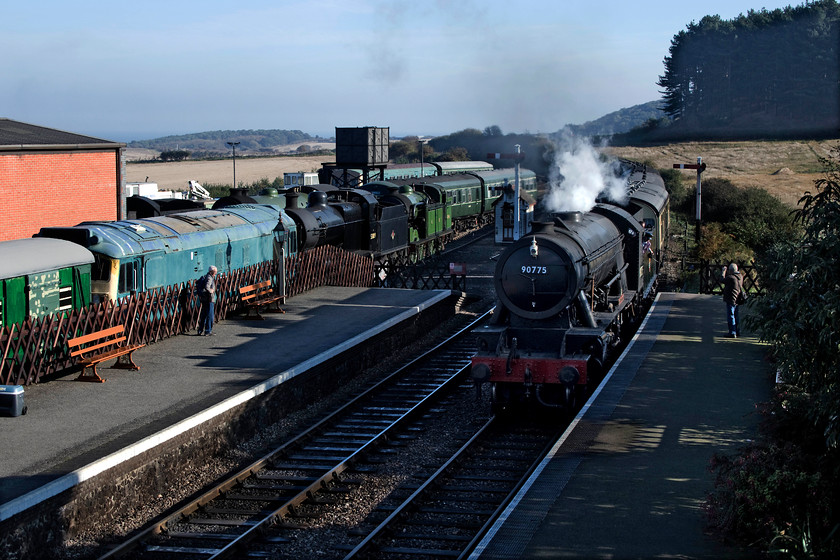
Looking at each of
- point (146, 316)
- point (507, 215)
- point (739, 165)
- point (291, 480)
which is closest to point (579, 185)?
point (146, 316)

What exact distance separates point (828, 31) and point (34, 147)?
6602cm

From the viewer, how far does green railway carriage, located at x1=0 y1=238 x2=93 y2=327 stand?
14.8 m

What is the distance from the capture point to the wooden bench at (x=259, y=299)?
832 inches

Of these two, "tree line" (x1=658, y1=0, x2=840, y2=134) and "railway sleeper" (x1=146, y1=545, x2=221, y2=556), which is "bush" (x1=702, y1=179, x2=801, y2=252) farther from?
"tree line" (x1=658, y1=0, x2=840, y2=134)

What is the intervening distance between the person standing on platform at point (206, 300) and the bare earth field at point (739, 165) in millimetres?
36929

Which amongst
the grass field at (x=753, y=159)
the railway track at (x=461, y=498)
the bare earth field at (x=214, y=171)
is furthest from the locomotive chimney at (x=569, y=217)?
the bare earth field at (x=214, y=171)

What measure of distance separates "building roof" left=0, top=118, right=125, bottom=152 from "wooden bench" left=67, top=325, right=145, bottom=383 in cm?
1128

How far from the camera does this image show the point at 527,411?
1573 cm

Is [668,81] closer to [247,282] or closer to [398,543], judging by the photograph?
[247,282]

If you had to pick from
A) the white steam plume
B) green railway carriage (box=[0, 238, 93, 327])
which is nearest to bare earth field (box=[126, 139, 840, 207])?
the white steam plume

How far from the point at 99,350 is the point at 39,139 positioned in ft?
45.4

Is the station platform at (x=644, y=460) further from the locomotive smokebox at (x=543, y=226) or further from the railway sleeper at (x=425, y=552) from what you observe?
the locomotive smokebox at (x=543, y=226)

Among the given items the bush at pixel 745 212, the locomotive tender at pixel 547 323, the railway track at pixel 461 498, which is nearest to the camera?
the railway track at pixel 461 498

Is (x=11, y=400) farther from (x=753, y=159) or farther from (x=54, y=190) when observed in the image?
(x=753, y=159)
